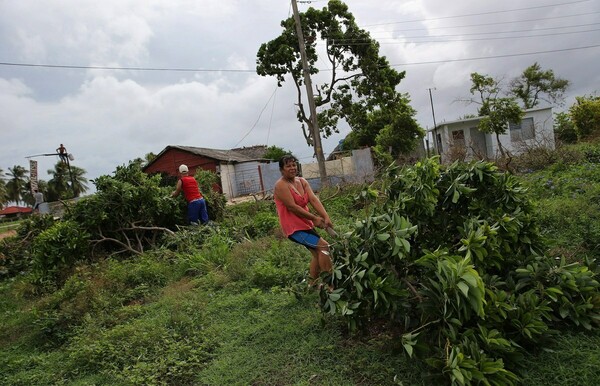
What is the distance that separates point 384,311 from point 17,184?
225 feet

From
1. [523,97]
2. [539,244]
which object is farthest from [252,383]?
[523,97]

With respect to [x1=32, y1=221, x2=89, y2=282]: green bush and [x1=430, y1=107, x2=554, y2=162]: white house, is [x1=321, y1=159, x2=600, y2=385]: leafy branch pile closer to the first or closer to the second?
[x1=32, y1=221, x2=89, y2=282]: green bush

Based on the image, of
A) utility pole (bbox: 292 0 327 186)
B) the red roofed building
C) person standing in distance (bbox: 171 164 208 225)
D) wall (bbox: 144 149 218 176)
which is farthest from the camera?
the red roofed building

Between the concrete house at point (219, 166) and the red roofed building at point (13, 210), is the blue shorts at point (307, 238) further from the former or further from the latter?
the red roofed building at point (13, 210)

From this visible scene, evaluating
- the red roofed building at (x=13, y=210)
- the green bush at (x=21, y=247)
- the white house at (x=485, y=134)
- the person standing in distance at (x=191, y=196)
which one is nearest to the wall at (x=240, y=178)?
the white house at (x=485, y=134)

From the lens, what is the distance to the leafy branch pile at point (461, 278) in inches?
105

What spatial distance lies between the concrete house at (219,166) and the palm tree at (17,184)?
3844cm

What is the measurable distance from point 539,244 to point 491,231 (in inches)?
36.6

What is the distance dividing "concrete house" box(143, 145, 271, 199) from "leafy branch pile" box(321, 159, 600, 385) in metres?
23.4

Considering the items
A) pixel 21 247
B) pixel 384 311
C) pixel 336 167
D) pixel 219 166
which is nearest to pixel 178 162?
pixel 219 166

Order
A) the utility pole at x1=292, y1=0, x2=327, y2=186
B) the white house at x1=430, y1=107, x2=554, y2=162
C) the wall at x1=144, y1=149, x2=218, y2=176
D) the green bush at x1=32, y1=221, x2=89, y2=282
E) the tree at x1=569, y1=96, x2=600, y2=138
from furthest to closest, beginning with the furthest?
the wall at x1=144, y1=149, x2=218, y2=176 → the white house at x1=430, y1=107, x2=554, y2=162 → the tree at x1=569, y1=96, x2=600, y2=138 → the utility pole at x1=292, y1=0, x2=327, y2=186 → the green bush at x1=32, y1=221, x2=89, y2=282

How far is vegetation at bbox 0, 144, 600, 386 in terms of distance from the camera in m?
2.80

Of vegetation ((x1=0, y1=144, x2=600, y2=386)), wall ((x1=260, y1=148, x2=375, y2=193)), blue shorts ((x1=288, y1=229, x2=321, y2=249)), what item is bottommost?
vegetation ((x1=0, y1=144, x2=600, y2=386))

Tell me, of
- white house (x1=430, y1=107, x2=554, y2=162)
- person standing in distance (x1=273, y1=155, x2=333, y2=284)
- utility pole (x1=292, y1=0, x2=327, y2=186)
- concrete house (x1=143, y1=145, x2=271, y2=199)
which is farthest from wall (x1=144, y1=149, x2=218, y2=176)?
person standing in distance (x1=273, y1=155, x2=333, y2=284)
